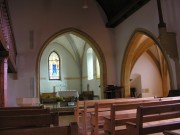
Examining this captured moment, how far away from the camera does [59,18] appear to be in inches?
405

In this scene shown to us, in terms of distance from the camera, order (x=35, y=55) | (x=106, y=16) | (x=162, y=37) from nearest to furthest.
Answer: (x=162, y=37) < (x=35, y=55) < (x=106, y=16)

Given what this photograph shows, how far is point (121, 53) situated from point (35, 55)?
3784 millimetres

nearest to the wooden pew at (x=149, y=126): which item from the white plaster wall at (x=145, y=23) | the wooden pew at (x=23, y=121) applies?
the wooden pew at (x=23, y=121)

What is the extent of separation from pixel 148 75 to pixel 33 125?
1108 centimetres

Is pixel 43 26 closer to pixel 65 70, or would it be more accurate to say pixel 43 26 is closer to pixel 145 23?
pixel 145 23

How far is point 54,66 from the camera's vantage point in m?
16.7

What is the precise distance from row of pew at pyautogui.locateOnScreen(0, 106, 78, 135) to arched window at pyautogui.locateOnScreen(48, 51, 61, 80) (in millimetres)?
13855

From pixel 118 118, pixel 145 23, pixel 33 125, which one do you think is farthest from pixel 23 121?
pixel 145 23

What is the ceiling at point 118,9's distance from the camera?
339 inches

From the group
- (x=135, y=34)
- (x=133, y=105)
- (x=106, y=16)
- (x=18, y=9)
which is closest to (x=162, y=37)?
(x=135, y=34)

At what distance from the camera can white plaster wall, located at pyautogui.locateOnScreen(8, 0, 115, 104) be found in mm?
9594

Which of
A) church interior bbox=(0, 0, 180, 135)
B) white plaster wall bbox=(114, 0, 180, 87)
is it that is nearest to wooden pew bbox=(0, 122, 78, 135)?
church interior bbox=(0, 0, 180, 135)

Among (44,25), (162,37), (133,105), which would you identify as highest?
(44,25)

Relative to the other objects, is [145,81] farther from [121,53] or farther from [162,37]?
[162,37]
